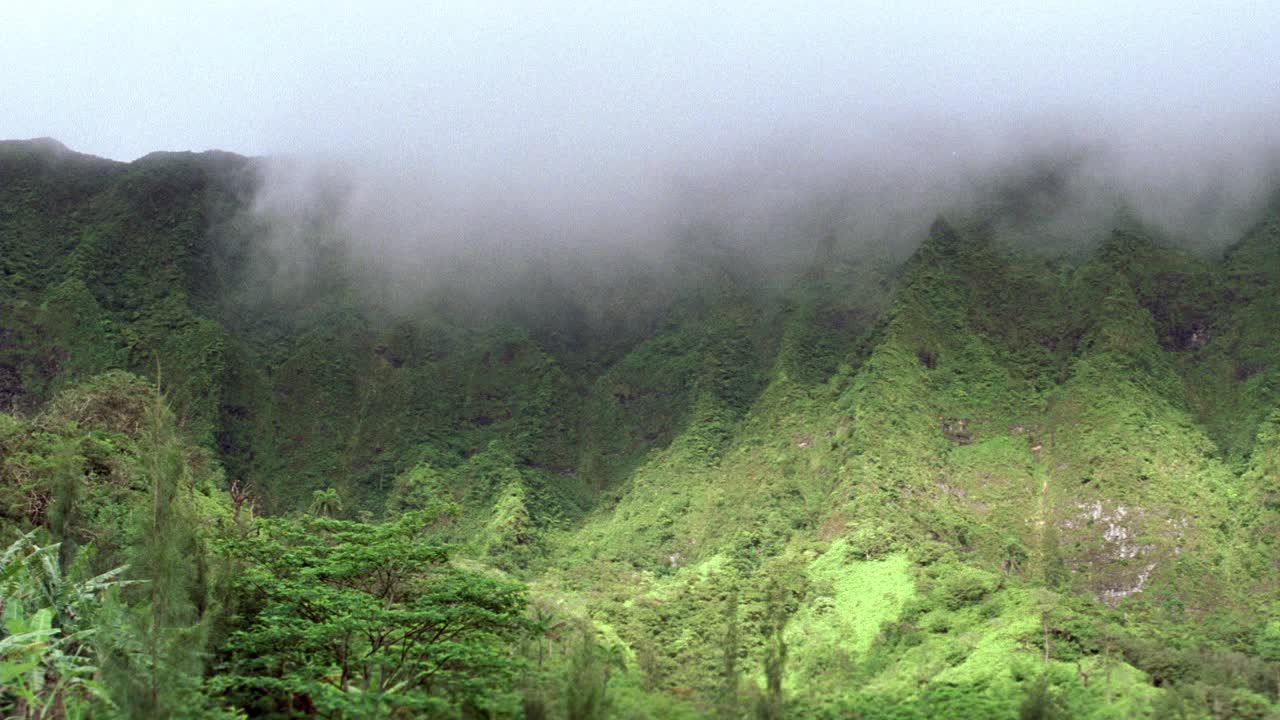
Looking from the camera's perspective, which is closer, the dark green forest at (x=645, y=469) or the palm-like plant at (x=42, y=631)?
the palm-like plant at (x=42, y=631)

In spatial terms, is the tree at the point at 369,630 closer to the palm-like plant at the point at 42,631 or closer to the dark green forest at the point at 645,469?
the dark green forest at the point at 645,469

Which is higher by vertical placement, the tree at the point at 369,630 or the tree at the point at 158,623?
the tree at the point at 158,623

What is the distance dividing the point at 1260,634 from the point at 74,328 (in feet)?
297

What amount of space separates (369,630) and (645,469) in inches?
2679

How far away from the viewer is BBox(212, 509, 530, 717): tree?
59.8ft

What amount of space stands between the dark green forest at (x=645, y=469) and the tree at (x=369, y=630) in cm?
13

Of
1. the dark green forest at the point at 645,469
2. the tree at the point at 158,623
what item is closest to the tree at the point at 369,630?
the dark green forest at the point at 645,469

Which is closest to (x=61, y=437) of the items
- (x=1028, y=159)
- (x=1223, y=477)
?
(x=1223, y=477)

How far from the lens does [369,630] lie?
20.5 metres

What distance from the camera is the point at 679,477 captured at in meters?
83.9

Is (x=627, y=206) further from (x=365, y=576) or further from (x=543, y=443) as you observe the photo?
(x=365, y=576)

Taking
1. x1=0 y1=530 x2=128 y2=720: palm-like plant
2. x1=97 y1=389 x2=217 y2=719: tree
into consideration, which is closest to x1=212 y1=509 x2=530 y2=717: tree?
x1=0 y1=530 x2=128 y2=720: palm-like plant

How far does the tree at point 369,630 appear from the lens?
18.2m

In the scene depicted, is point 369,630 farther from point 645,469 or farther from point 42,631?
point 645,469
